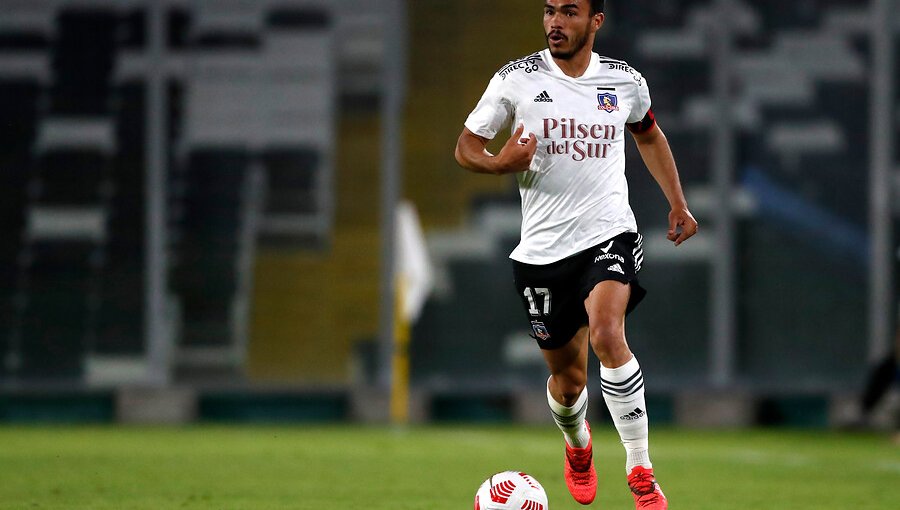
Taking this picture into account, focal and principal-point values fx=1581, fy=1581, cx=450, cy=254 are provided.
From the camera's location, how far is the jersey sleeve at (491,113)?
267 inches

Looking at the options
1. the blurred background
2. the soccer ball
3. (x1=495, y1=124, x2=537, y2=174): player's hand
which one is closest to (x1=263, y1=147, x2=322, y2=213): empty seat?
the blurred background

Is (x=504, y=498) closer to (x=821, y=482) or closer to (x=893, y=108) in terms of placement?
(x=821, y=482)

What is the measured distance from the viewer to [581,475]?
289 inches

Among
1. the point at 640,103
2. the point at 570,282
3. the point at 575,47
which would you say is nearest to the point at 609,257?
the point at 570,282

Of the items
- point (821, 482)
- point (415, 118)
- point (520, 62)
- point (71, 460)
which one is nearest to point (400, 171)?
point (415, 118)

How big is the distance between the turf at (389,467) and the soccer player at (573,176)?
1107 millimetres

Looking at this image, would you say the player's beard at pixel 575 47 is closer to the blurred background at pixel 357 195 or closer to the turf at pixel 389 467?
the turf at pixel 389 467

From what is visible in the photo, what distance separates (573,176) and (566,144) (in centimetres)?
14

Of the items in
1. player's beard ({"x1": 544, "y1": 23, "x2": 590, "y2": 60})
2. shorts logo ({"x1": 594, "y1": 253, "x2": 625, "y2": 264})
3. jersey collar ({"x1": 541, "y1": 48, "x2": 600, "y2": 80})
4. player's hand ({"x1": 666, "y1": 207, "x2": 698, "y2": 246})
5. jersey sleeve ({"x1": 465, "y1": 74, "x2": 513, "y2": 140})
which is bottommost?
shorts logo ({"x1": 594, "y1": 253, "x2": 625, "y2": 264})

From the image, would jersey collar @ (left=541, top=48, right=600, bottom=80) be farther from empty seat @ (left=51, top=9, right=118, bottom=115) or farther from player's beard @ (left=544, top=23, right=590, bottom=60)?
empty seat @ (left=51, top=9, right=118, bottom=115)

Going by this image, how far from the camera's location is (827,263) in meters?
16.6

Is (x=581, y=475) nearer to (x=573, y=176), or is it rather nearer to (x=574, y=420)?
(x=574, y=420)

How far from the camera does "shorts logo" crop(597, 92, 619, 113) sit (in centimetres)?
684

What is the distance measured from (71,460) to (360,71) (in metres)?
7.06
